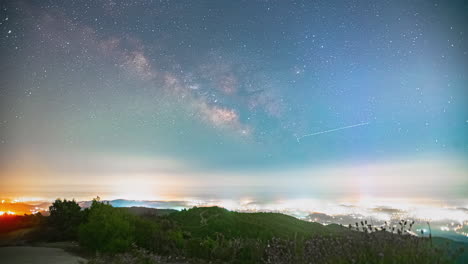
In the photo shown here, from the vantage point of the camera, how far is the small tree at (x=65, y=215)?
16.9 m

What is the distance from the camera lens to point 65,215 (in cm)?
1697

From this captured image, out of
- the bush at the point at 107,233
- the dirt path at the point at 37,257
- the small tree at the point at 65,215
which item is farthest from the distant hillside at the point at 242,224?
the dirt path at the point at 37,257

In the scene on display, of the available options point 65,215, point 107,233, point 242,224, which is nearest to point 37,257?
point 107,233

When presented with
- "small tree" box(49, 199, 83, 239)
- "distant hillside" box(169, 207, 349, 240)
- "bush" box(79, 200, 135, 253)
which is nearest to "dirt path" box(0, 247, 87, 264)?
"bush" box(79, 200, 135, 253)

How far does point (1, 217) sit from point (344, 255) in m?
19.3

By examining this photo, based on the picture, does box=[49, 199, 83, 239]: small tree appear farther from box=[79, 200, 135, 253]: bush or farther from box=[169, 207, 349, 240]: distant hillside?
box=[169, 207, 349, 240]: distant hillside

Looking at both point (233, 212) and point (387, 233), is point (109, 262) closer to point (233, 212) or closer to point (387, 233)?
point (387, 233)

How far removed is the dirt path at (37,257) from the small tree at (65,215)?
4272 millimetres

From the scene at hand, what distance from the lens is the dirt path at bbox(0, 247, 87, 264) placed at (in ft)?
33.9

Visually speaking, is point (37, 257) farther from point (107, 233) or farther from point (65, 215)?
point (65, 215)

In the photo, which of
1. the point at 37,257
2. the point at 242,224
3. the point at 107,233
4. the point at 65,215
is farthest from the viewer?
the point at 242,224

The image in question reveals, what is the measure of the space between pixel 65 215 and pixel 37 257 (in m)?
6.23

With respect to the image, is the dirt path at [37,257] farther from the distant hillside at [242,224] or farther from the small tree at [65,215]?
the distant hillside at [242,224]

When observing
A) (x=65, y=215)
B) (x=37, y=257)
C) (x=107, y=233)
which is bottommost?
(x=37, y=257)
